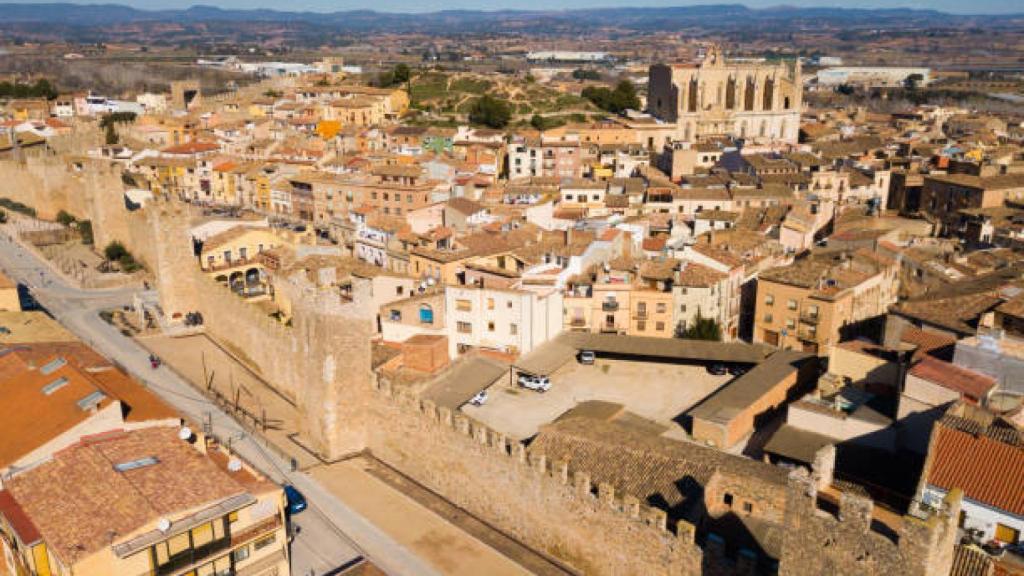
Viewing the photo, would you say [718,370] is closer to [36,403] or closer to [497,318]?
[497,318]

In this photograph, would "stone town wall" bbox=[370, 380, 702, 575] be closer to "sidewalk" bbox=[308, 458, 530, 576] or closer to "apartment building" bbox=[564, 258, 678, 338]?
"sidewalk" bbox=[308, 458, 530, 576]

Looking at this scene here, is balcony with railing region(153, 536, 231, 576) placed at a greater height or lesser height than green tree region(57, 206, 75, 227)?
greater

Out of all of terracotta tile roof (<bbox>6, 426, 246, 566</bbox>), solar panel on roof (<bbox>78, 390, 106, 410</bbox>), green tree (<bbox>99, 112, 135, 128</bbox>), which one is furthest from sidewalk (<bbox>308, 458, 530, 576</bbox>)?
green tree (<bbox>99, 112, 135, 128</bbox>)

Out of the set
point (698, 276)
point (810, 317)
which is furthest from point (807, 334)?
point (698, 276)

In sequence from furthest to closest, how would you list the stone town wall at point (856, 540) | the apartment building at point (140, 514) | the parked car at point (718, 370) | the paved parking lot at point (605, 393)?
the parked car at point (718, 370)
the paved parking lot at point (605, 393)
the apartment building at point (140, 514)
the stone town wall at point (856, 540)

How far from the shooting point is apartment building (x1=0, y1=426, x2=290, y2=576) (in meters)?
12.0

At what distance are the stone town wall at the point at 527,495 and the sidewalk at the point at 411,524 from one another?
1.93ft

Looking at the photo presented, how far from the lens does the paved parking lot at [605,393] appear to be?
20.2 m

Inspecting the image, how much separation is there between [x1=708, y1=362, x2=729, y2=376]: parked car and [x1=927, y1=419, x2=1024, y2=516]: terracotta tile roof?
9.67m

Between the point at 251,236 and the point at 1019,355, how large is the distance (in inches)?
916

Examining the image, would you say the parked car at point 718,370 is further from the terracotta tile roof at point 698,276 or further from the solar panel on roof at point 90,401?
the solar panel on roof at point 90,401

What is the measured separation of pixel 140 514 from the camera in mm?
12391

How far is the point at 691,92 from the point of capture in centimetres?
5794

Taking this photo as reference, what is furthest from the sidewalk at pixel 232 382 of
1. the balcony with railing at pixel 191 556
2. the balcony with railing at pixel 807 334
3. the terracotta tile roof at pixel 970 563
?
the balcony with railing at pixel 807 334
